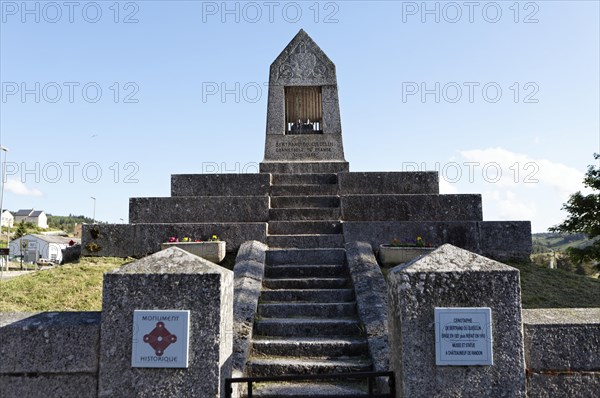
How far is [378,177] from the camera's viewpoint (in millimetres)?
10750

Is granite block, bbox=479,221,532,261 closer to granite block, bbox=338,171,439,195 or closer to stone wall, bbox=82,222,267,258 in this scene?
granite block, bbox=338,171,439,195

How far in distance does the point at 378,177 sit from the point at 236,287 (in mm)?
5770

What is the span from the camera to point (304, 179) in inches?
449

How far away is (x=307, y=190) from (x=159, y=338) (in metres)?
7.74

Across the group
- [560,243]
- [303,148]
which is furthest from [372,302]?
[560,243]

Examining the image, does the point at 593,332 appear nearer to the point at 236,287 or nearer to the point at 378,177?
the point at 236,287

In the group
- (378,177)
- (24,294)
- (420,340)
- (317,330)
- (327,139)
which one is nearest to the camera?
(420,340)

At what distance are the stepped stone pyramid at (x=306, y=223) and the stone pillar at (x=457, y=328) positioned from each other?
1166mm

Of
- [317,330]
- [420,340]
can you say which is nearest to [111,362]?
[420,340]

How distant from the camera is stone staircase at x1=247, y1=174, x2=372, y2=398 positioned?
4426 millimetres

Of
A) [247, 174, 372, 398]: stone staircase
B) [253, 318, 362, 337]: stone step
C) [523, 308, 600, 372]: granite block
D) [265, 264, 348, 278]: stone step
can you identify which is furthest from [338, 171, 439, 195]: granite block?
[523, 308, 600, 372]: granite block

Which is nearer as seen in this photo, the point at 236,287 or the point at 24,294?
the point at 236,287

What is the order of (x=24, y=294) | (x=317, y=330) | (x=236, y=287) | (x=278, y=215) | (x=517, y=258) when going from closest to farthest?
1. (x=317, y=330)
2. (x=236, y=287)
3. (x=24, y=294)
4. (x=517, y=258)
5. (x=278, y=215)

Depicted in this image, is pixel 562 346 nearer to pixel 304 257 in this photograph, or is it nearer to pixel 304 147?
pixel 304 257
